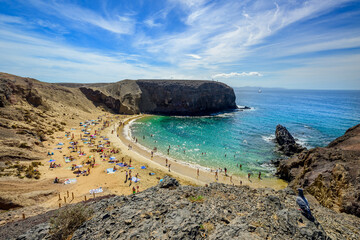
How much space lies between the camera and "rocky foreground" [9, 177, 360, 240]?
5.94 meters

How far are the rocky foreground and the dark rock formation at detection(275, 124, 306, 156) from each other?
2774 centimetres

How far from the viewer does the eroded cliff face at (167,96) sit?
7344 cm

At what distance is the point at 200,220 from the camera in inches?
262

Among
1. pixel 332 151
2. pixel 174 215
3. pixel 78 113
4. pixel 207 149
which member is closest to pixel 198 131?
pixel 207 149

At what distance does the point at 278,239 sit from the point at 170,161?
1012 inches

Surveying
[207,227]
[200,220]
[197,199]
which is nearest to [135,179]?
[197,199]

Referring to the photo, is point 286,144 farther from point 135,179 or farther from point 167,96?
point 167,96

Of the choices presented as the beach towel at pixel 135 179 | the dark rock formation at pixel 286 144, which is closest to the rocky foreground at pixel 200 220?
the beach towel at pixel 135 179

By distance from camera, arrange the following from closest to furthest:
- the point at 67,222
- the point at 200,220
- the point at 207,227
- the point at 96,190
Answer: the point at 207,227
the point at 200,220
the point at 67,222
the point at 96,190

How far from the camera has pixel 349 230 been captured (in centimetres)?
760

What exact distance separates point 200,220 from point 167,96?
7351 centimetres

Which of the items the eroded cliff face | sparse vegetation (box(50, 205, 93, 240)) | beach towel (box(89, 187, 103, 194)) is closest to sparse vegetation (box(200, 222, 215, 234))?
sparse vegetation (box(50, 205, 93, 240))

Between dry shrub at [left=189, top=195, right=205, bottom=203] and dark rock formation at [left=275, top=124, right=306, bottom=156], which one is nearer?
dry shrub at [left=189, top=195, right=205, bottom=203]

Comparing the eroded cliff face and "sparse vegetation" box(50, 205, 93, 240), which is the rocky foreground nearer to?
"sparse vegetation" box(50, 205, 93, 240)
